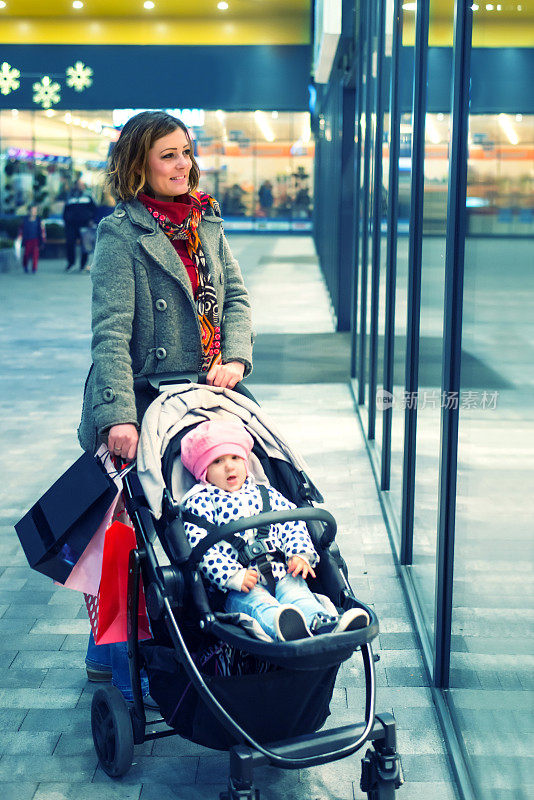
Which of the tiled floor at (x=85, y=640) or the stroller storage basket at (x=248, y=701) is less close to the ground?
the stroller storage basket at (x=248, y=701)

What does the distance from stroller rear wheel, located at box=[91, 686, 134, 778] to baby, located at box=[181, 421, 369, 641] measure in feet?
1.68

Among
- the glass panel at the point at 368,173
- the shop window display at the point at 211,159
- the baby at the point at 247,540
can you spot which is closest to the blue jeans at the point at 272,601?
the baby at the point at 247,540

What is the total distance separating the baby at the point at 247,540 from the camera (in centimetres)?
257

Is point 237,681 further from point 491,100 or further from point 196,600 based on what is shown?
point 491,100

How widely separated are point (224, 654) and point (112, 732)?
0.51 meters

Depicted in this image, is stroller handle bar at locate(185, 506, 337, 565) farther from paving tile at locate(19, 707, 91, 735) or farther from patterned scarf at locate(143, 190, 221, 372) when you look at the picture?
paving tile at locate(19, 707, 91, 735)

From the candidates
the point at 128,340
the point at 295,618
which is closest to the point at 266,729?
the point at 295,618

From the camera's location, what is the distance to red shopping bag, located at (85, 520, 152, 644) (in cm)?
305

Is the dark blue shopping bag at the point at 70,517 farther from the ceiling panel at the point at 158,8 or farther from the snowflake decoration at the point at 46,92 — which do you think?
the snowflake decoration at the point at 46,92

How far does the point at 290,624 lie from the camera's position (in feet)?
8.29

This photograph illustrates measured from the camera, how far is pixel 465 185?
10.00 feet

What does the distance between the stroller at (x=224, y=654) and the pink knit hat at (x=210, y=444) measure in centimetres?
9

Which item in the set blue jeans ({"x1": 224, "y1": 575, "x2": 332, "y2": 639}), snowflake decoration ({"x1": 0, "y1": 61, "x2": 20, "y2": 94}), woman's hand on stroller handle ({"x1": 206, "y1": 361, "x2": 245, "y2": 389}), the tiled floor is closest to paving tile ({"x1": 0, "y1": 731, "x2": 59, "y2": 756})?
the tiled floor

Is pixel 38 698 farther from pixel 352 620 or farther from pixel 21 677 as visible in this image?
pixel 352 620
